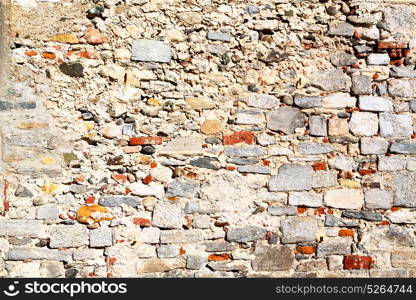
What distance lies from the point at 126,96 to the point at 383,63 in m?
1.79

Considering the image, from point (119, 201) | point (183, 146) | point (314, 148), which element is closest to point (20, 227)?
point (119, 201)

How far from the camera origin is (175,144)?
10.8 ft

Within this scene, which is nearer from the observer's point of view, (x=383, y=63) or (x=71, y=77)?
(x=71, y=77)

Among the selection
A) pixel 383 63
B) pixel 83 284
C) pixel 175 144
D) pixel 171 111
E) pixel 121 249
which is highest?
pixel 383 63

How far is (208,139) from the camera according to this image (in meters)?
3.31

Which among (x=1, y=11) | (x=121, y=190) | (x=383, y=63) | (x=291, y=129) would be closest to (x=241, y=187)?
(x=291, y=129)

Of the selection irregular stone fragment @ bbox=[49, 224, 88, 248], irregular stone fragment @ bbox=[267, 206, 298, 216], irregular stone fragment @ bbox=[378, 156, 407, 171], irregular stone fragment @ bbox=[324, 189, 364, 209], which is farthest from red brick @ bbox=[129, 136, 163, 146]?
irregular stone fragment @ bbox=[378, 156, 407, 171]

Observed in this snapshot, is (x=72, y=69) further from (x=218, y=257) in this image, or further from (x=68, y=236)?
(x=218, y=257)

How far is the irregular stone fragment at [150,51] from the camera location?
3293 mm

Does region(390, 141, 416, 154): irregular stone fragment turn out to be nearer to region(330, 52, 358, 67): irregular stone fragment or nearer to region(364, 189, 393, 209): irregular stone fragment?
region(364, 189, 393, 209): irregular stone fragment

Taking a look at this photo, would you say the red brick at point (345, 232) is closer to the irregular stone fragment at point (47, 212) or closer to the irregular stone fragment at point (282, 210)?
the irregular stone fragment at point (282, 210)

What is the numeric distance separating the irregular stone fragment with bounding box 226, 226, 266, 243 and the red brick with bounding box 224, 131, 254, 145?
0.58m

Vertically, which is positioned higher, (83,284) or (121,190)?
(121,190)

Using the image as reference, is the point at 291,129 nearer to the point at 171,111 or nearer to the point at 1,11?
the point at 171,111
